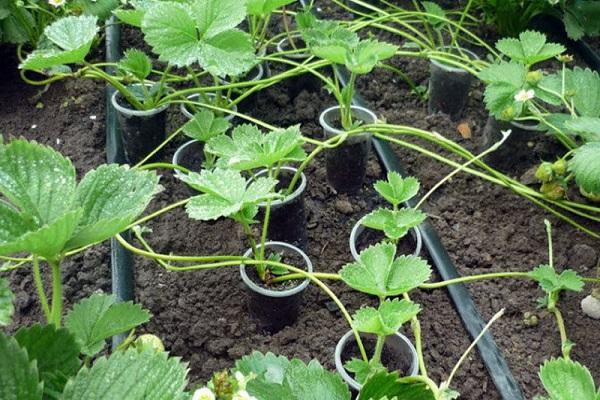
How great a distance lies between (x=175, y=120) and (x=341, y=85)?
52cm

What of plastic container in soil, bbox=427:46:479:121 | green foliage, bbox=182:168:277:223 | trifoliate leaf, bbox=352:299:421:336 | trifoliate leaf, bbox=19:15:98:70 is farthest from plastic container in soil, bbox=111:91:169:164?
trifoliate leaf, bbox=352:299:421:336

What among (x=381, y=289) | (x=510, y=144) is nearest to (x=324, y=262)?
(x=381, y=289)

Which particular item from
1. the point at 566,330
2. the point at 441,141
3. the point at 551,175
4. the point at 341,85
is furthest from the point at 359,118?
the point at 566,330

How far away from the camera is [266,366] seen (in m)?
0.87

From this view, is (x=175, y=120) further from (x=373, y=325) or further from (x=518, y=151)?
(x=373, y=325)

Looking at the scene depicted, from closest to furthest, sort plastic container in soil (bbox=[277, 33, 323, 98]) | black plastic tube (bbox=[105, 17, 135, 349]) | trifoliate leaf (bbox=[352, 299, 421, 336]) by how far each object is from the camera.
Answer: trifoliate leaf (bbox=[352, 299, 421, 336]), black plastic tube (bbox=[105, 17, 135, 349]), plastic container in soil (bbox=[277, 33, 323, 98])

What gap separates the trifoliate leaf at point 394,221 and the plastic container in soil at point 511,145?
23.8 inches

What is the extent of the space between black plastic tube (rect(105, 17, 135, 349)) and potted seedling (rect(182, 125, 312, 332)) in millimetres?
269

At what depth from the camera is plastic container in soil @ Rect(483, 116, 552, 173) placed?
174cm

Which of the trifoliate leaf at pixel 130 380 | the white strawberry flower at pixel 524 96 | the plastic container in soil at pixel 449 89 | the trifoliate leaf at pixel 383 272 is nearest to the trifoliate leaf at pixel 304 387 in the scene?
the trifoliate leaf at pixel 130 380

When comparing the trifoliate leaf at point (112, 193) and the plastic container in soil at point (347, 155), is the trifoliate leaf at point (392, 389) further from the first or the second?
the plastic container in soil at point (347, 155)

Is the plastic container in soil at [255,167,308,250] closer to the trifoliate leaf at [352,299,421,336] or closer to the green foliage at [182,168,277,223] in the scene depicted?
the green foliage at [182,168,277,223]

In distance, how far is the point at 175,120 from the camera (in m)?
1.91

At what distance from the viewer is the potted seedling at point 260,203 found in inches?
42.8
